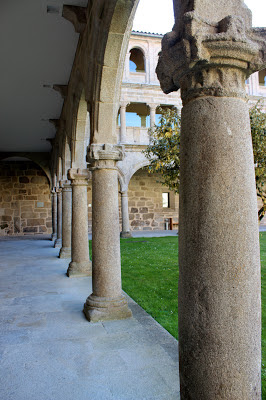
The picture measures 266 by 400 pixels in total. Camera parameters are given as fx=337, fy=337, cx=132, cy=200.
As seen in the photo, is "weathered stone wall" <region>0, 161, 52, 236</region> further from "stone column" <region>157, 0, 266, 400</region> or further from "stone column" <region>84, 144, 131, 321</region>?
"stone column" <region>157, 0, 266, 400</region>

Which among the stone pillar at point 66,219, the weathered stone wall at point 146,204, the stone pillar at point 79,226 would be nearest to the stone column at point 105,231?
the stone pillar at point 79,226

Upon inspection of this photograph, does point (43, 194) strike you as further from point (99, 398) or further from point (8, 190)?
point (99, 398)

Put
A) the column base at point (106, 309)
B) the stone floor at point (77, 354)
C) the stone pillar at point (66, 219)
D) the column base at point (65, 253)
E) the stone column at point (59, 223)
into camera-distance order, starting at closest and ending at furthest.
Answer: the stone floor at point (77, 354) → the column base at point (106, 309) → the stone pillar at point (66, 219) → the column base at point (65, 253) → the stone column at point (59, 223)

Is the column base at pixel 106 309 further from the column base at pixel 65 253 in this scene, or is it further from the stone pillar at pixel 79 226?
the column base at pixel 65 253

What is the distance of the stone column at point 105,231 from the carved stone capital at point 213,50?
2352 mm

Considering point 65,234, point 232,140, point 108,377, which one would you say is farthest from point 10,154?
point 232,140

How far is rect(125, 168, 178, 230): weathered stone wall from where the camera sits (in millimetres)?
17344

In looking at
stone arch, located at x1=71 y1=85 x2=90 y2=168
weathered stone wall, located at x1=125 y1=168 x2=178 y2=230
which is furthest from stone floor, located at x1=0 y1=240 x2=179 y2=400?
weathered stone wall, located at x1=125 y1=168 x2=178 y2=230

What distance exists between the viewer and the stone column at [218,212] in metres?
1.30

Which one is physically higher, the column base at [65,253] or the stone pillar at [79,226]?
the stone pillar at [79,226]

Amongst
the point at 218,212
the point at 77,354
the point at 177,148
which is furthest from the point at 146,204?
the point at 218,212

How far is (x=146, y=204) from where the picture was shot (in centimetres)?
1752

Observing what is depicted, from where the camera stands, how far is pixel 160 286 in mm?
5332

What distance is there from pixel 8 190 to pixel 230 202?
51.7 feet
